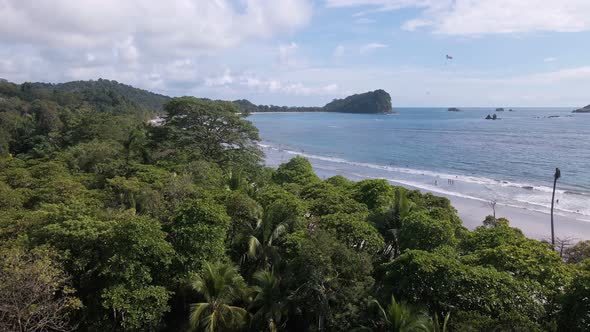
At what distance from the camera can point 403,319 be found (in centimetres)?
1066

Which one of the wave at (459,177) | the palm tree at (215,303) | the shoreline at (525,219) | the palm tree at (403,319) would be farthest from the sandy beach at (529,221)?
the palm tree at (215,303)

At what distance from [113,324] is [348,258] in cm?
771

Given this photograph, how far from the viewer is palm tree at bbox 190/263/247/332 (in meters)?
12.6

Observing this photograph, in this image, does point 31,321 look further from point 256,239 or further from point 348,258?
point 348,258

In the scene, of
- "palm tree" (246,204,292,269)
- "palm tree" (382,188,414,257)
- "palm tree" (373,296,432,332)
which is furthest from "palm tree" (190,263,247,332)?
"palm tree" (382,188,414,257)

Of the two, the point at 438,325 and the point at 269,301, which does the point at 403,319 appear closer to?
the point at 438,325

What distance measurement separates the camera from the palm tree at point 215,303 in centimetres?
1263

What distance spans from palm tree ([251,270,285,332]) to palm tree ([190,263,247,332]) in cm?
58

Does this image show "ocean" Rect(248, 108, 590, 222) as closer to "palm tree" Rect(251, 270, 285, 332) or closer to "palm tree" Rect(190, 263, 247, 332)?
"palm tree" Rect(251, 270, 285, 332)

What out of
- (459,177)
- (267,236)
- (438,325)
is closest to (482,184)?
(459,177)

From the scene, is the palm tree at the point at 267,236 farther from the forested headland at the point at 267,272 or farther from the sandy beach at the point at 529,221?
the sandy beach at the point at 529,221

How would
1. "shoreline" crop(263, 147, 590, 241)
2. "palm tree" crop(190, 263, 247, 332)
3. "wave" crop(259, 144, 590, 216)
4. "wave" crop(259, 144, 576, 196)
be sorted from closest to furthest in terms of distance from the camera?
"palm tree" crop(190, 263, 247, 332)
"shoreline" crop(263, 147, 590, 241)
"wave" crop(259, 144, 590, 216)
"wave" crop(259, 144, 576, 196)

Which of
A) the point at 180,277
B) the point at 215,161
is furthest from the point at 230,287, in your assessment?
the point at 215,161

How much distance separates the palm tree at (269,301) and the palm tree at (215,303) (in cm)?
58
